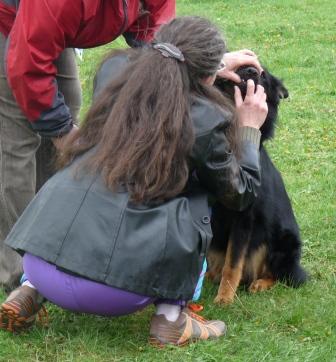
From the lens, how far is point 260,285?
434 cm

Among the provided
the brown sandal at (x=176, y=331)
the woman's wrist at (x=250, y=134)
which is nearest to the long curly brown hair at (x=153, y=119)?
the woman's wrist at (x=250, y=134)

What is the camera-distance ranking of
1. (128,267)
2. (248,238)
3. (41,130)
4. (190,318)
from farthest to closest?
(248,238)
(41,130)
(190,318)
(128,267)

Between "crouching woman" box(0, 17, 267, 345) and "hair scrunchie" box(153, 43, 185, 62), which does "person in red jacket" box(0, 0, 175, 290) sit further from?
"hair scrunchie" box(153, 43, 185, 62)

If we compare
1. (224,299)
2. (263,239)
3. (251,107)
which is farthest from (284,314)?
(251,107)

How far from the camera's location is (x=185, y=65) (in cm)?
326

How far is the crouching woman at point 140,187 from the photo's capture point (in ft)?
10.4

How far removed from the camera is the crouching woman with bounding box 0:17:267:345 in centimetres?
316

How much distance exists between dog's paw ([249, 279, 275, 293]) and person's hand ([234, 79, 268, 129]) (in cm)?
105

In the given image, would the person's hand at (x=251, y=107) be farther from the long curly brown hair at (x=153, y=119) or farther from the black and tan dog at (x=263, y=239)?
the long curly brown hair at (x=153, y=119)

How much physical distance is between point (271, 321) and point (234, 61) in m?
1.32

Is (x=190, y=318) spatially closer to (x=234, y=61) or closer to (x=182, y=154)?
(x=182, y=154)

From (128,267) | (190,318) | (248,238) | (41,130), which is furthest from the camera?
(248,238)

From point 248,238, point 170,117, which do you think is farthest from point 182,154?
point 248,238

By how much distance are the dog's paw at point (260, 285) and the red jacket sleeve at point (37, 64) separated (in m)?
1.42
